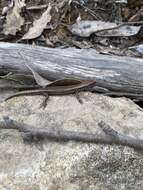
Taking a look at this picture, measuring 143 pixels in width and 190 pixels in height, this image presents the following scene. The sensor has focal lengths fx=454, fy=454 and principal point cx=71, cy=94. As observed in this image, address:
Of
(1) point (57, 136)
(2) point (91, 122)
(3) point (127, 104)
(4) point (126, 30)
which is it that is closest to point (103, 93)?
(3) point (127, 104)

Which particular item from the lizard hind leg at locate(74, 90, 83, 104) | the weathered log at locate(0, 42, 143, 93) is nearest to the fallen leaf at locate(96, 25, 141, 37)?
the weathered log at locate(0, 42, 143, 93)

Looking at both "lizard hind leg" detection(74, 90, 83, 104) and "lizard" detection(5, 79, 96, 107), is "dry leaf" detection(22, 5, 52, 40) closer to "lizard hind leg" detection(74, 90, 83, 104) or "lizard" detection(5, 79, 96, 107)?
"lizard" detection(5, 79, 96, 107)

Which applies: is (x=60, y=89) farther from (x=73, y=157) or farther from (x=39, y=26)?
(x=39, y=26)

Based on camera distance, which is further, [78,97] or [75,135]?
[78,97]

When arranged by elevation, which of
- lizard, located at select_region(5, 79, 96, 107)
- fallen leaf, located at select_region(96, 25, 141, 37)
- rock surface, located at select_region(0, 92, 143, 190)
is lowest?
rock surface, located at select_region(0, 92, 143, 190)

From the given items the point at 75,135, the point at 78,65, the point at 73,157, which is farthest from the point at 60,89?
the point at 73,157
